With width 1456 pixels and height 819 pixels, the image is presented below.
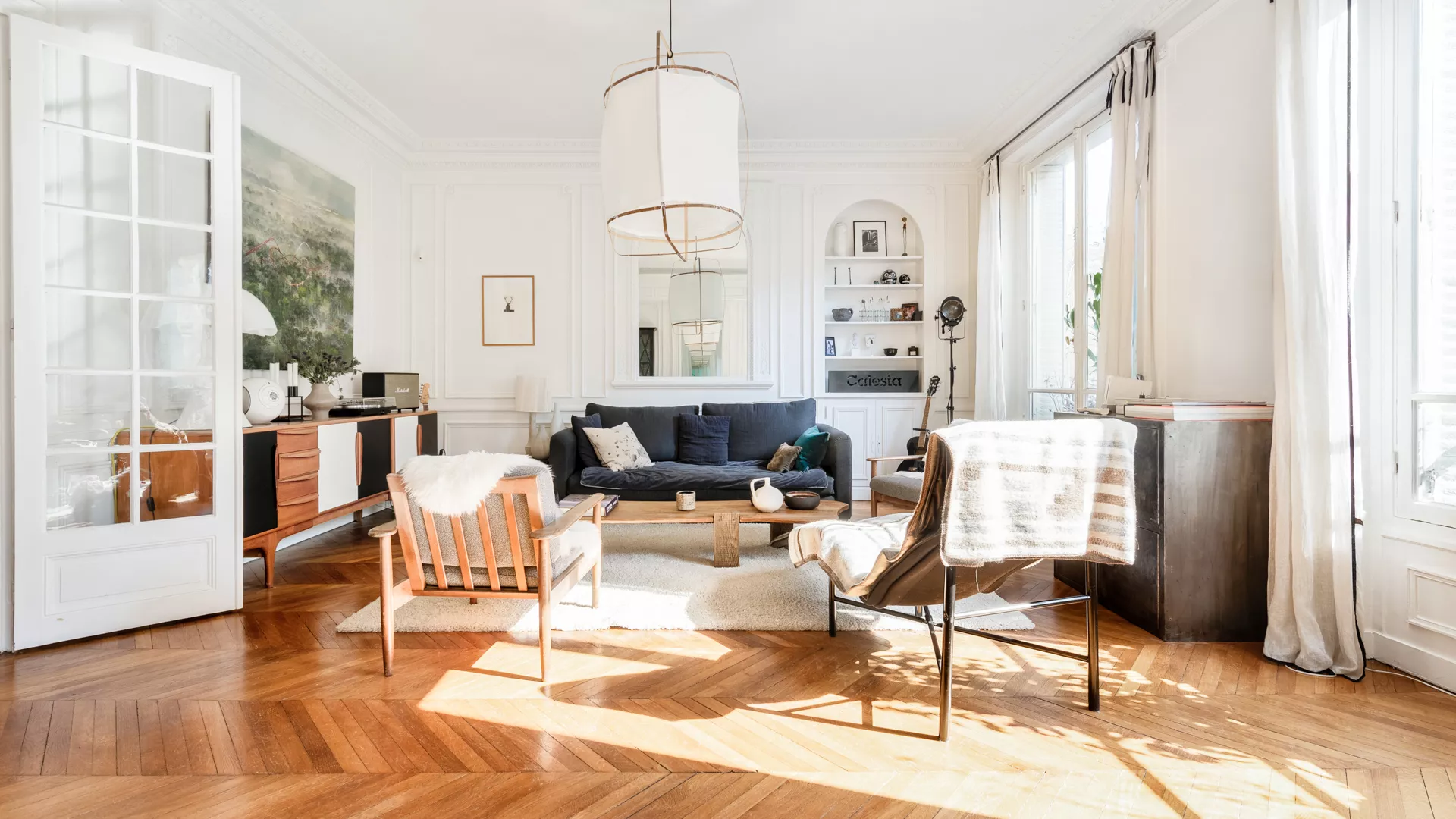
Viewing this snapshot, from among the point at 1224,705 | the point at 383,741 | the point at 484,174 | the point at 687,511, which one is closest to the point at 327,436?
the point at 687,511

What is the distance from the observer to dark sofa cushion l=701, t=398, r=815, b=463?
18.1 ft

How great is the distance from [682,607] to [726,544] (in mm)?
700

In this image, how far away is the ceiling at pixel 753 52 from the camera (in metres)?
3.86

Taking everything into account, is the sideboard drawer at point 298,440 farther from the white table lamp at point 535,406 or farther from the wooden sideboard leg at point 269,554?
the white table lamp at point 535,406

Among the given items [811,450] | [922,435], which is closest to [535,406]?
[811,450]

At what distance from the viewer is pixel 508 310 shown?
616 cm

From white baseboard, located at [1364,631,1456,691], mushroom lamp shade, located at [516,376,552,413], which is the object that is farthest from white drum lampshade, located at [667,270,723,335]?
white baseboard, located at [1364,631,1456,691]

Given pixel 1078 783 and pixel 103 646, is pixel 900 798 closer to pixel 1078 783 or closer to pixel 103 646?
pixel 1078 783

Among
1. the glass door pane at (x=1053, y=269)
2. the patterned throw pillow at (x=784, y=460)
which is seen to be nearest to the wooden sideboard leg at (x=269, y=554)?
the patterned throw pillow at (x=784, y=460)

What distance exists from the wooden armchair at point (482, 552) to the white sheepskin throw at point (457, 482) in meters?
0.04

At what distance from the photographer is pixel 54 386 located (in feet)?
9.16

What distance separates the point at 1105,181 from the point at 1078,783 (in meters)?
3.90

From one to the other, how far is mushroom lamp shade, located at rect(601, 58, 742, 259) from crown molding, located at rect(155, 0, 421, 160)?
245 centimetres

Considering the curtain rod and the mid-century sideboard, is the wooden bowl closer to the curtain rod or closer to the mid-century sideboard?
the mid-century sideboard
